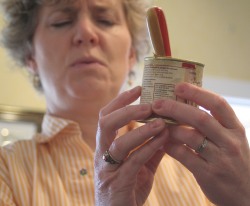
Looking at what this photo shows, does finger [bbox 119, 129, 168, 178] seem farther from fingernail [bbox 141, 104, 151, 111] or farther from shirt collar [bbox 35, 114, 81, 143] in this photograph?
shirt collar [bbox 35, 114, 81, 143]

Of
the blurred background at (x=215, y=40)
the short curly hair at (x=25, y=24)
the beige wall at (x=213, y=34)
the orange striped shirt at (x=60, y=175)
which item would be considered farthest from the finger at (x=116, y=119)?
the beige wall at (x=213, y=34)

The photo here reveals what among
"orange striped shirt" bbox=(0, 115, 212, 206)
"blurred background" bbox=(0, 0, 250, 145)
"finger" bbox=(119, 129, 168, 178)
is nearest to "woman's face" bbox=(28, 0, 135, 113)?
"orange striped shirt" bbox=(0, 115, 212, 206)

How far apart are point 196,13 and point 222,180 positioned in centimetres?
142

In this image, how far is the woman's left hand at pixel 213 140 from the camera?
1.65ft

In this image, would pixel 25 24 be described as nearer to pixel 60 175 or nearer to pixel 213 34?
pixel 60 175

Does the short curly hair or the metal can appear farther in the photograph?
the short curly hair

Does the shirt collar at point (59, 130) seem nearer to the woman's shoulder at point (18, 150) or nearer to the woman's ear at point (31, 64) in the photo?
the woman's shoulder at point (18, 150)

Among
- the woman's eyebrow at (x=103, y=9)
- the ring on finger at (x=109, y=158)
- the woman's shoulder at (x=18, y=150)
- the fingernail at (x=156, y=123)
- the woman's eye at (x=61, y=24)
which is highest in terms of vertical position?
the woman's eyebrow at (x=103, y=9)

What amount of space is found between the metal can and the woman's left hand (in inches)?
0.5

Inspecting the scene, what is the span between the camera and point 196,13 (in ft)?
5.93

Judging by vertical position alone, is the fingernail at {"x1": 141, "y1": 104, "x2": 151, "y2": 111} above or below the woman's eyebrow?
below

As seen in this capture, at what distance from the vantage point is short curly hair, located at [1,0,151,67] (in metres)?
1.00

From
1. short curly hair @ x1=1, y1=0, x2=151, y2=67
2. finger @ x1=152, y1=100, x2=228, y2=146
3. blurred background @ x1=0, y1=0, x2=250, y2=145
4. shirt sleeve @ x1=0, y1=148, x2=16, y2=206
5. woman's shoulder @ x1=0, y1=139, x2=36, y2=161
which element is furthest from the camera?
blurred background @ x1=0, y1=0, x2=250, y2=145

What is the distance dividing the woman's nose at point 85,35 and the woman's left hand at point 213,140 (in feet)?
1.26
